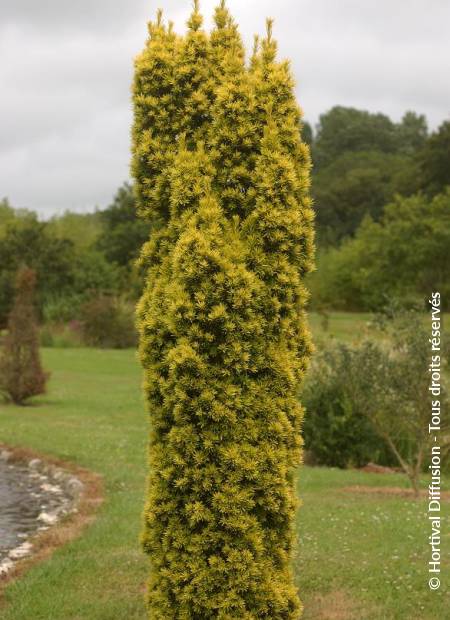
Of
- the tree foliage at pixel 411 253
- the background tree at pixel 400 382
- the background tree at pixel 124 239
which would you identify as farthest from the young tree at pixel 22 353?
the background tree at pixel 124 239

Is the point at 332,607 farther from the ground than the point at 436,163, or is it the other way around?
the point at 436,163

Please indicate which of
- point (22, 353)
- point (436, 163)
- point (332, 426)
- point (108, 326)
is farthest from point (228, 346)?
point (436, 163)

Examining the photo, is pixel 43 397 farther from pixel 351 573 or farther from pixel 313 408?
pixel 351 573

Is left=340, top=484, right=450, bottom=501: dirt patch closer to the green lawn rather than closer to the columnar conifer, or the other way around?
the green lawn

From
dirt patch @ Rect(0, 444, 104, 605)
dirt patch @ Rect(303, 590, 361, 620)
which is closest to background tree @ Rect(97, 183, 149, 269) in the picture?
dirt patch @ Rect(0, 444, 104, 605)

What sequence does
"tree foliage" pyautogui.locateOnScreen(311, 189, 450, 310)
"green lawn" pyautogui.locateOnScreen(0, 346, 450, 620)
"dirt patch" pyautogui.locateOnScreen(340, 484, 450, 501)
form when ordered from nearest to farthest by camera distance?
"green lawn" pyautogui.locateOnScreen(0, 346, 450, 620) → "dirt patch" pyautogui.locateOnScreen(340, 484, 450, 501) → "tree foliage" pyautogui.locateOnScreen(311, 189, 450, 310)

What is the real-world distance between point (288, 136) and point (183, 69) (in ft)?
3.20

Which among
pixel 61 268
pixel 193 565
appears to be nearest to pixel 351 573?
pixel 193 565

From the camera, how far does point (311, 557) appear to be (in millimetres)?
8172

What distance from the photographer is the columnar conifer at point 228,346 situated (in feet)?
17.9

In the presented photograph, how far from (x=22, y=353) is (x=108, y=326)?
1799 cm

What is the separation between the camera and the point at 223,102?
5.72 meters

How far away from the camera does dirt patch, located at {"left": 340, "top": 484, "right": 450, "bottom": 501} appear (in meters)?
11.8

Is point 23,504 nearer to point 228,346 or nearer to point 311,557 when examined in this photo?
point 311,557
